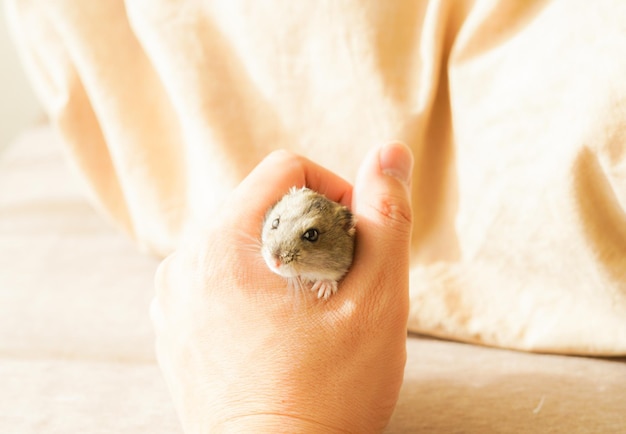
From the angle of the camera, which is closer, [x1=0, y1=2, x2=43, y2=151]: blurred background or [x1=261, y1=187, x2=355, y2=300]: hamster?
[x1=261, y1=187, x2=355, y2=300]: hamster

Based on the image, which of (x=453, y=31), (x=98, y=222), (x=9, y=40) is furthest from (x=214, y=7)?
(x=9, y=40)

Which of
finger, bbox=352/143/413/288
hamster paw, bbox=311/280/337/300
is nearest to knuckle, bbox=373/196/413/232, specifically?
finger, bbox=352/143/413/288

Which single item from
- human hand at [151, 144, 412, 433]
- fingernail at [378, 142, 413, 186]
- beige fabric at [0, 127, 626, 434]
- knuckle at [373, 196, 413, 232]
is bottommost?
beige fabric at [0, 127, 626, 434]

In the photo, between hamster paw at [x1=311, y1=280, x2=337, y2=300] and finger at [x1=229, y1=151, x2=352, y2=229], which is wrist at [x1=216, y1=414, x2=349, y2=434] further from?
finger at [x1=229, y1=151, x2=352, y2=229]

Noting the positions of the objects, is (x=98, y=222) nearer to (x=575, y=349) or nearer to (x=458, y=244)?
(x=458, y=244)

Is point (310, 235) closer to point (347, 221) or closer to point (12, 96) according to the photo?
point (347, 221)

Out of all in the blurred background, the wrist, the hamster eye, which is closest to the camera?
the wrist

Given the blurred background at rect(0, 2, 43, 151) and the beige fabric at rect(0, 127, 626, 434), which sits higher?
the blurred background at rect(0, 2, 43, 151)

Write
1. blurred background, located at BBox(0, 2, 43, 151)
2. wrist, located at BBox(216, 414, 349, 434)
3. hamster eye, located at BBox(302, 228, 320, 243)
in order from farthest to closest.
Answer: blurred background, located at BBox(0, 2, 43, 151) < hamster eye, located at BBox(302, 228, 320, 243) < wrist, located at BBox(216, 414, 349, 434)
